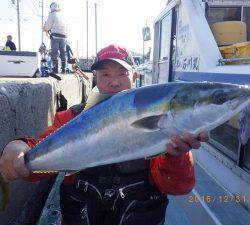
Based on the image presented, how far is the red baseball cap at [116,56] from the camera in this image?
2520 mm

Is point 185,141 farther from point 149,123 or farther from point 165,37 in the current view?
point 165,37

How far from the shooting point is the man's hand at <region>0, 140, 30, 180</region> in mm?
2096

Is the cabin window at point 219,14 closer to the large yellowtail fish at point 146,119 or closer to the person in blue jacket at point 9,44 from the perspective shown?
the large yellowtail fish at point 146,119

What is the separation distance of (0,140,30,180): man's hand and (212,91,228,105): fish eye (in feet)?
3.30

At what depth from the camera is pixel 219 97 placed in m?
1.75

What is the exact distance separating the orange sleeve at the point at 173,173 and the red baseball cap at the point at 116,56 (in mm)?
627

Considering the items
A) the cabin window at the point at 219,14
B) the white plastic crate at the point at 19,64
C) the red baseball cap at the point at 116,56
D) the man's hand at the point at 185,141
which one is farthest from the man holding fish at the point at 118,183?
the white plastic crate at the point at 19,64

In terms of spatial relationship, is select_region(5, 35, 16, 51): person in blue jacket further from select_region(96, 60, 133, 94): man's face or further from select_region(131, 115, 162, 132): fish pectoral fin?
select_region(131, 115, 162, 132): fish pectoral fin

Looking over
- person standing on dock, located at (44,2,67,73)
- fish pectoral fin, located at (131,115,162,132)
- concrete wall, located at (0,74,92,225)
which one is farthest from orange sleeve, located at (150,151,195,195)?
person standing on dock, located at (44,2,67,73)

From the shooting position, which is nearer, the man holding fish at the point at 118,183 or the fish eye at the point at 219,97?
the fish eye at the point at 219,97
